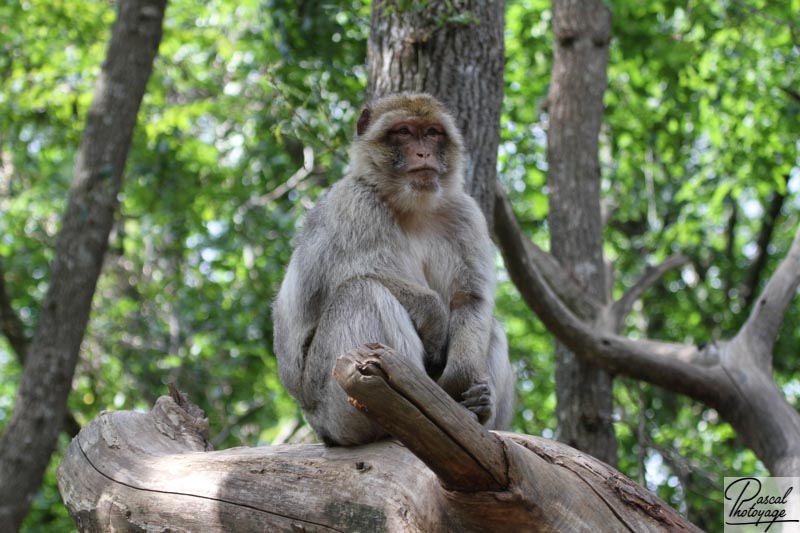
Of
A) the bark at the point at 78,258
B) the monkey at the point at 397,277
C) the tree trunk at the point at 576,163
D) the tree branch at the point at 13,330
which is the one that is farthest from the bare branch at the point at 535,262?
the tree branch at the point at 13,330

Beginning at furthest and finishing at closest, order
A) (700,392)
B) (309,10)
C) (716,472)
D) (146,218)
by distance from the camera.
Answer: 1. (146,218)
2. (716,472)
3. (309,10)
4. (700,392)

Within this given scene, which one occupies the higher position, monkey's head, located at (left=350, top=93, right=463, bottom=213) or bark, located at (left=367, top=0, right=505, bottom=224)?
bark, located at (left=367, top=0, right=505, bottom=224)

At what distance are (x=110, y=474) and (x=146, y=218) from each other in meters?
8.34

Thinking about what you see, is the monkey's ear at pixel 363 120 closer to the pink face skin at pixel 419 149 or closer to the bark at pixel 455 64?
the pink face skin at pixel 419 149

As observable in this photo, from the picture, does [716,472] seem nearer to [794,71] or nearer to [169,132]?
[794,71]

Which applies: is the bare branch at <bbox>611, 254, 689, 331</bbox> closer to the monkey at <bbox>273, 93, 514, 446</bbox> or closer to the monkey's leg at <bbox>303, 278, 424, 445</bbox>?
the monkey at <bbox>273, 93, 514, 446</bbox>

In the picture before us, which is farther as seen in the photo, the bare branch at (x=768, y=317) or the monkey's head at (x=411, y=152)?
the bare branch at (x=768, y=317)

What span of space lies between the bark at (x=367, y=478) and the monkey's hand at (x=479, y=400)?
0.55m

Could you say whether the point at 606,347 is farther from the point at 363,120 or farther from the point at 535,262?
the point at 363,120

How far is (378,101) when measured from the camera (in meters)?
5.19

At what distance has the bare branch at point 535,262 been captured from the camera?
6738 millimetres

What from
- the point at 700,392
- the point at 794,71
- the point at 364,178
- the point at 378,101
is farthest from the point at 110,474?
the point at 794,71

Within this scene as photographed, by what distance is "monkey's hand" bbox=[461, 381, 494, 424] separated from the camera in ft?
14.5

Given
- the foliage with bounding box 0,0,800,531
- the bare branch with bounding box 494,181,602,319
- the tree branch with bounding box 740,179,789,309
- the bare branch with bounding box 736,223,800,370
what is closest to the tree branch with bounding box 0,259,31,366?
the foliage with bounding box 0,0,800,531
